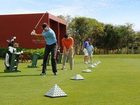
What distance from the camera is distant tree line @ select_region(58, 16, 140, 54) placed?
9012 centimetres

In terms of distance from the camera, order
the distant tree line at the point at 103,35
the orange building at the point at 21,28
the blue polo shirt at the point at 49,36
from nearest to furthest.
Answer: the blue polo shirt at the point at 49,36, the orange building at the point at 21,28, the distant tree line at the point at 103,35

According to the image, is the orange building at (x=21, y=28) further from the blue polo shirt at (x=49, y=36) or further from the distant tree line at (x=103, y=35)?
the distant tree line at (x=103, y=35)

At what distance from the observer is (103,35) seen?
93.6m

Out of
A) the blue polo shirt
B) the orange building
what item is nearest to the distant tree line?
the orange building

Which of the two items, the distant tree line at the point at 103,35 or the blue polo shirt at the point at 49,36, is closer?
the blue polo shirt at the point at 49,36

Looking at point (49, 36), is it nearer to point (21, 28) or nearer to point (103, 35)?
point (21, 28)

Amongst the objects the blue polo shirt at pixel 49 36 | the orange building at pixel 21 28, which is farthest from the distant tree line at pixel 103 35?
the blue polo shirt at pixel 49 36

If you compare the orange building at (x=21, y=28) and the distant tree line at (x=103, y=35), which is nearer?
the orange building at (x=21, y=28)

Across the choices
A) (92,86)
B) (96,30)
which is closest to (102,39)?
(96,30)

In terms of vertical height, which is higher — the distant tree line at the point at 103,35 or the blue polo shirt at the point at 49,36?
the distant tree line at the point at 103,35

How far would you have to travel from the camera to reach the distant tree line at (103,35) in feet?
296

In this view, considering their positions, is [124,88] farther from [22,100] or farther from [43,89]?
[22,100]

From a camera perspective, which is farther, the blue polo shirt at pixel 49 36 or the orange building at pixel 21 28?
the orange building at pixel 21 28

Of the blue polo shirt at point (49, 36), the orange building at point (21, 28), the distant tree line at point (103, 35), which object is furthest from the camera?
the distant tree line at point (103, 35)
